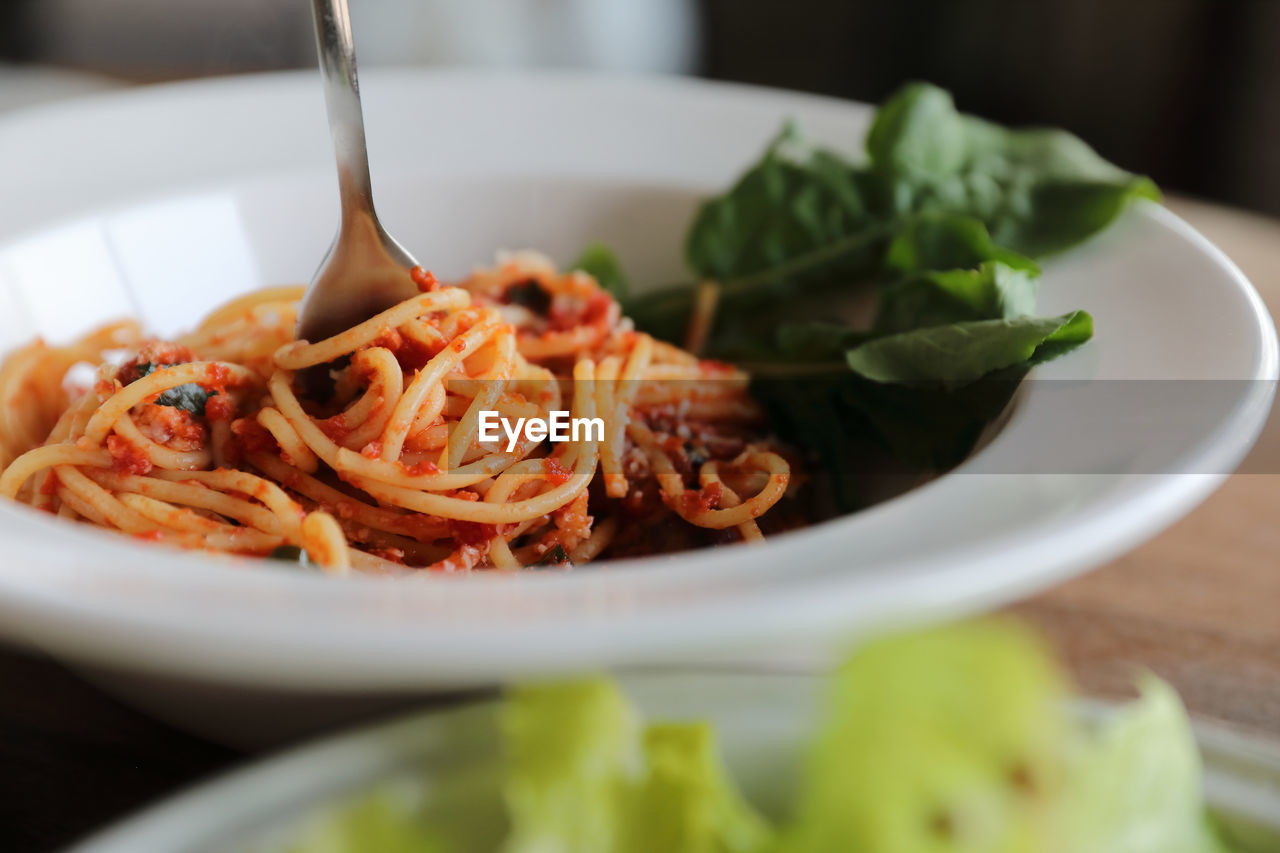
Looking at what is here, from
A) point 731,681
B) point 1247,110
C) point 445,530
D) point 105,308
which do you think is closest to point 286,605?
point 731,681

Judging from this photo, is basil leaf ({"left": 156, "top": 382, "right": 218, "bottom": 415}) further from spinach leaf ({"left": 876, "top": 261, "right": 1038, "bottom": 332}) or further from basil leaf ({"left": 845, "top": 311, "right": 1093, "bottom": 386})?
spinach leaf ({"left": 876, "top": 261, "right": 1038, "bottom": 332})

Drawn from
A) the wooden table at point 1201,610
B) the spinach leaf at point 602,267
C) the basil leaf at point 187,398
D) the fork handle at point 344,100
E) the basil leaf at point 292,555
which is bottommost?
the wooden table at point 1201,610

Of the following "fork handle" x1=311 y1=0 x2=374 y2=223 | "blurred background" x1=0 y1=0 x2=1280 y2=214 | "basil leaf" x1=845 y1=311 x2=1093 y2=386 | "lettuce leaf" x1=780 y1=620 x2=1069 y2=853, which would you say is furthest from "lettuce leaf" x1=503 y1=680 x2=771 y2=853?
"blurred background" x1=0 y1=0 x2=1280 y2=214

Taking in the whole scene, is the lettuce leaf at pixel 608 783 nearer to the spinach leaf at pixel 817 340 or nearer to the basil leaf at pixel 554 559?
the basil leaf at pixel 554 559

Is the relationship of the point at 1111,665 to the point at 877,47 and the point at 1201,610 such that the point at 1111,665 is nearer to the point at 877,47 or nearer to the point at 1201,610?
the point at 1201,610

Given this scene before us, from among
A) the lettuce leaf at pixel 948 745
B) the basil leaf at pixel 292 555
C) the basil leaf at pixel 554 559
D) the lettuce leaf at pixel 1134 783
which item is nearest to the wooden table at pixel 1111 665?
the basil leaf at pixel 292 555
